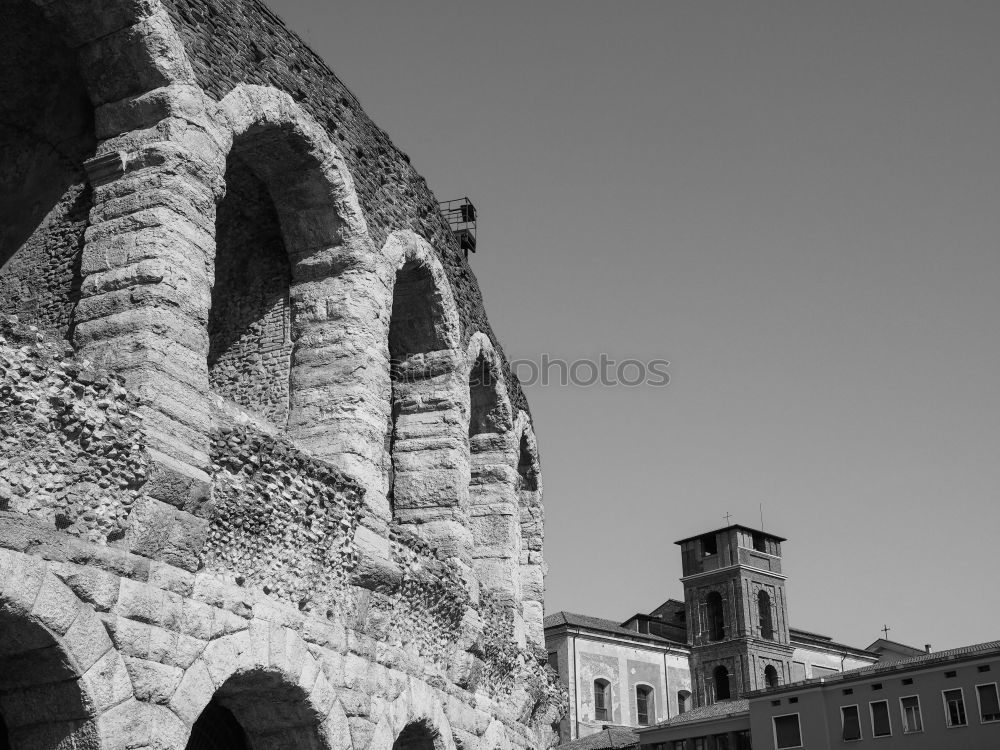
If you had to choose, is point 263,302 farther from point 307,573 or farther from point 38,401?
point 38,401

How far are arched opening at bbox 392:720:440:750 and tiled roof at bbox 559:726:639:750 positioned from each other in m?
25.7

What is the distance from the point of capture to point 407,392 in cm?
1110

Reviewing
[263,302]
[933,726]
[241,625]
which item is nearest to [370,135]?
[263,302]

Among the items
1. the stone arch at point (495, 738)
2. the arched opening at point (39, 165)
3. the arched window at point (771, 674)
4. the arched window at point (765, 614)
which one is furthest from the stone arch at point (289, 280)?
the arched window at point (765, 614)

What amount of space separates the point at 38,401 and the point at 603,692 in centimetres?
3601

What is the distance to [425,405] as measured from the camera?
1097 cm

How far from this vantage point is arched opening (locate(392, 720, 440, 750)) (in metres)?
8.91

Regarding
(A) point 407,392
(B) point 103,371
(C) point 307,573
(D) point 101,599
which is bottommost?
(D) point 101,599

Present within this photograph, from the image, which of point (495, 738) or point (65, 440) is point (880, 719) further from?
point (65, 440)

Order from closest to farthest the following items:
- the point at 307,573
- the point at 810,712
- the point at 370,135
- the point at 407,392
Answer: the point at 307,573, the point at 370,135, the point at 407,392, the point at 810,712

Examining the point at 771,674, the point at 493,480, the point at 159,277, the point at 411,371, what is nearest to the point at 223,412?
the point at 159,277

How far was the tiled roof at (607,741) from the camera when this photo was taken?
111 ft

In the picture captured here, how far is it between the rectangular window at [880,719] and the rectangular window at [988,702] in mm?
2321

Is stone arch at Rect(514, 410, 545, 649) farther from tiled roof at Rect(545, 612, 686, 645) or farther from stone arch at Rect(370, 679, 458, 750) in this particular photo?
tiled roof at Rect(545, 612, 686, 645)
